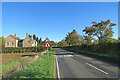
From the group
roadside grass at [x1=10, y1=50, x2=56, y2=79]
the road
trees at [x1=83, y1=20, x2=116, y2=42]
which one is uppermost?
trees at [x1=83, y1=20, x2=116, y2=42]

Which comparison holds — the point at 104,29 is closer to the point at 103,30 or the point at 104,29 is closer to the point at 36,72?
the point at 103,30

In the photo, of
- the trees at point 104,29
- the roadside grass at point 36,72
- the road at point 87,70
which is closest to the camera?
the roadside grass at point 36,72

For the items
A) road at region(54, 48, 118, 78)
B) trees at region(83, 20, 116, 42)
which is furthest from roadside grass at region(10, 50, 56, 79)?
trees at region(83, 20, 116, 42)

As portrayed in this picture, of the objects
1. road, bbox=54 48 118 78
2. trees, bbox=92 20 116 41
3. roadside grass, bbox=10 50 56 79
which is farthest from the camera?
trees, bbox=92 20 116 41

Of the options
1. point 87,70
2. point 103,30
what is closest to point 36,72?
point 87,70

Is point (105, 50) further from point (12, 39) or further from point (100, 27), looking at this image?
point (12, 39)

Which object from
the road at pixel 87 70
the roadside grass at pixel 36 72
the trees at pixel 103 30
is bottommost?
the road at pixel 87 70

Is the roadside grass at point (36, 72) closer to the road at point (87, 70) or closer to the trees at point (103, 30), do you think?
the road at point (87, 70)

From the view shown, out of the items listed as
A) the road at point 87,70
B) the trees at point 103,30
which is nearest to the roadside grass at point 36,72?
the road at point 87,70

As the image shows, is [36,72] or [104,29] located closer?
[36,72]

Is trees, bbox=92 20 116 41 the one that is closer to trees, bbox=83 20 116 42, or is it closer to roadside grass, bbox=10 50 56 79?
trees, bbox=83 20 116 42

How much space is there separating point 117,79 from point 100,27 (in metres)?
22.3

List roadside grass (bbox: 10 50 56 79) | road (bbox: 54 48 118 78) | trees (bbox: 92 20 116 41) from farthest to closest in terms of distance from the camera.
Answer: trees (bbox: 92 20 116 41), road (bbox: 54 48 118 78), roadside grass (bbox: 10 50 56 79)

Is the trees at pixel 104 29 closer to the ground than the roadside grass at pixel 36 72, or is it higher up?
higher up
